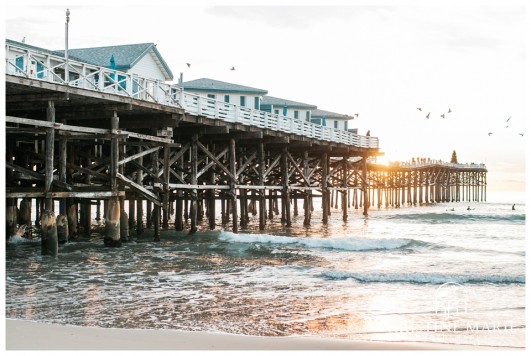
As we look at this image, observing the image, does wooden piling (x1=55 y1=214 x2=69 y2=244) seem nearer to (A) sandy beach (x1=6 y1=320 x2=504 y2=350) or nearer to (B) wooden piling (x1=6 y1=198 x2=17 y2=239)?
(B) wooden piling (x1=6 y1=198 x2=17 y2=239)

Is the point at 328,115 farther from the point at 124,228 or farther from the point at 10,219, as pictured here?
the point at 10,219

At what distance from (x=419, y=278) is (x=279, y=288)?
3362 millimetres

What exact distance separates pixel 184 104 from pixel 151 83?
5.02 feet

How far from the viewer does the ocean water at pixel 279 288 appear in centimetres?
944

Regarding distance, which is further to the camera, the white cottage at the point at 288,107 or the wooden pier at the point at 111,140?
the white cottage at the point at 288,107

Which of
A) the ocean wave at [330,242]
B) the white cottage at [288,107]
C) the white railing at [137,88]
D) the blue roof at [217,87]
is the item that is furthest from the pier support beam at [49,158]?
the white cottage at [288,107]

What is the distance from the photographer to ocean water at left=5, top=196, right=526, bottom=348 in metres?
9.44

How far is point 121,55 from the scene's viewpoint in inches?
1078

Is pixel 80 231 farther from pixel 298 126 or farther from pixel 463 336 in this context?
pixel 463 336

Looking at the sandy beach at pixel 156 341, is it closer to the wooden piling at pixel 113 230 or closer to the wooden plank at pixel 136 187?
the wooden plank at pixel 136 187

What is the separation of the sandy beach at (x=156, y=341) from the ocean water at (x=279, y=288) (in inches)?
20.9

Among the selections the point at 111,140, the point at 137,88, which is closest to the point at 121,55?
the point at 137,88

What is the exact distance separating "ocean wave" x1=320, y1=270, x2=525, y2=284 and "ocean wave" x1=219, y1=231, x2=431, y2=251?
6936 millimetres
